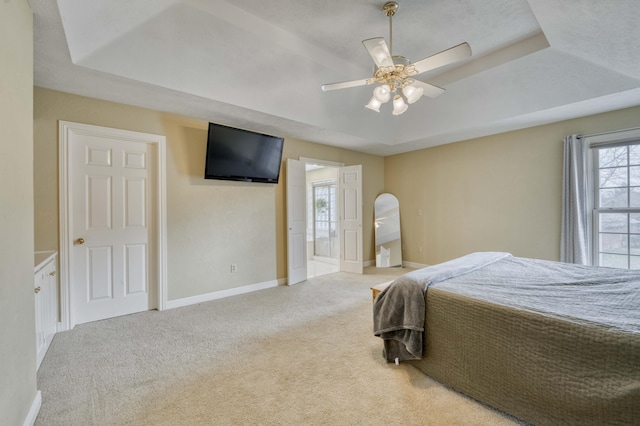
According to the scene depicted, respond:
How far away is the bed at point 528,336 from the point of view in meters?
1.29

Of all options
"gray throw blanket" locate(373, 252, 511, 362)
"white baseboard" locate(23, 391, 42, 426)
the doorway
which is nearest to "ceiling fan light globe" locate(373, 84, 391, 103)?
"gray throw blanket" locate(373, 252, 511, 362)

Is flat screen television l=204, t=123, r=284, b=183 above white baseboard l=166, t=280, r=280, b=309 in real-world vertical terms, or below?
above

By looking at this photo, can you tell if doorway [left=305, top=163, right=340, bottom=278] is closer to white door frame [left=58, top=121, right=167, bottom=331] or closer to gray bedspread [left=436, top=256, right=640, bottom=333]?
white door frame [left=58, top=121, right=167, bottom=331]

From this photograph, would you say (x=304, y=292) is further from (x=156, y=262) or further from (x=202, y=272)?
(x=156, y=262)

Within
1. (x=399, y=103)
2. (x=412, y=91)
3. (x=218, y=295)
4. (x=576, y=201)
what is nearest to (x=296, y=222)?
(x=218, y=295)

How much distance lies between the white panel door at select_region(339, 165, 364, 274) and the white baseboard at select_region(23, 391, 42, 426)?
4.29m

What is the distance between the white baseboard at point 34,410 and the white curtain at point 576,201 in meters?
5.50

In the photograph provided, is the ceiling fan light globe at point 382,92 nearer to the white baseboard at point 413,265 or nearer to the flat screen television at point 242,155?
the flat screen television at point 242,155

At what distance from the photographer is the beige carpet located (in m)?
1.64

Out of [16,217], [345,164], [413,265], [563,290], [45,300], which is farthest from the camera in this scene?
[413,265]

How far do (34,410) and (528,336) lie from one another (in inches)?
113

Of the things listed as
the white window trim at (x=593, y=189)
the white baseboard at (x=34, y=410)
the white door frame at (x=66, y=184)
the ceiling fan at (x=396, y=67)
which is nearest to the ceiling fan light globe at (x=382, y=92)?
the ceiling fan at (x=396, y=67)

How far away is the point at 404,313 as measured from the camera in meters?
2.04

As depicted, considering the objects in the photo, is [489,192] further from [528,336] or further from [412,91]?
[528,336]
